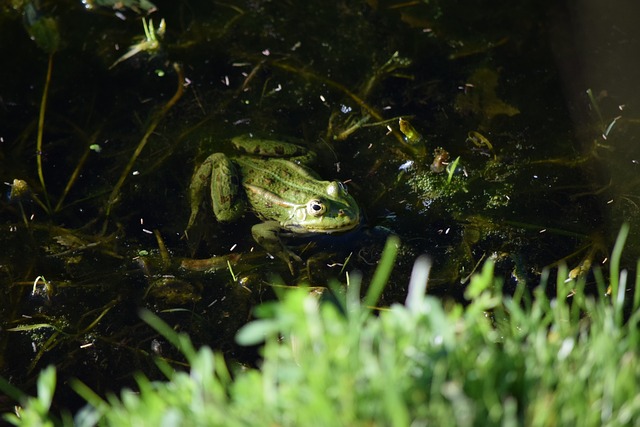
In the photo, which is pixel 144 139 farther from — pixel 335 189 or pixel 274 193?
pixel 335 189

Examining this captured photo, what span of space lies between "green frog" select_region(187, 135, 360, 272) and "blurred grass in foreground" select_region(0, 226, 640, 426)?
6.72 ft

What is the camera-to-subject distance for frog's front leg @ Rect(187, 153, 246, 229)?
417 centimetres

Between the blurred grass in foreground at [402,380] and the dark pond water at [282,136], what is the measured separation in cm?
166

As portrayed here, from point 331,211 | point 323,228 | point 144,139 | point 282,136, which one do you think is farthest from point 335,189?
point 144,139

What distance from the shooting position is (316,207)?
13.4 ft

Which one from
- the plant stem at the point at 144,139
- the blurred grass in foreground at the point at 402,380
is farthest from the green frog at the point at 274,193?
the blurred grass in foreground at the point at 402,380

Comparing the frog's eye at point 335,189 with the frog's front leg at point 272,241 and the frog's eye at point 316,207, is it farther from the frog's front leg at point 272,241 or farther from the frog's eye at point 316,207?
the frog's front leg at point 272,241

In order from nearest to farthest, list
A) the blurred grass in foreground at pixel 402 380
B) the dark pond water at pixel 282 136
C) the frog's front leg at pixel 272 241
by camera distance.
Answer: the blurred grass in foreground at pixel 402 380, the dark pond water at pixel 282 136, the frog's front leg at pixel 272 241

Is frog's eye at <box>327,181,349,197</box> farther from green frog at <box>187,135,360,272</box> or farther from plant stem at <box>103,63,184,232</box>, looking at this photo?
plant stem at <box>103,63,184,232</box>

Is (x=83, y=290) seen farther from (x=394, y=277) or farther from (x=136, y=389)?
(x=394, y=277)

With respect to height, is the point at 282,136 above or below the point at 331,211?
above

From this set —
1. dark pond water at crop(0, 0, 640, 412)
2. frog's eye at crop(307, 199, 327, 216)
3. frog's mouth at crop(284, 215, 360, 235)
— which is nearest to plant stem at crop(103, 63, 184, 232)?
dark pond water at crop(0, 0, 640, 412)

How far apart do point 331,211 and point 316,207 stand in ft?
0.32

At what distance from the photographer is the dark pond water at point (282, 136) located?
3770 mm
